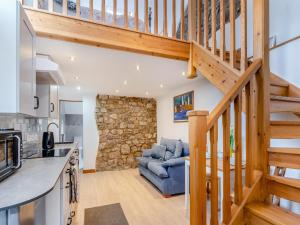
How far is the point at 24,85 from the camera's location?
1.46 metres

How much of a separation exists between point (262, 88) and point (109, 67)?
2.26 meters

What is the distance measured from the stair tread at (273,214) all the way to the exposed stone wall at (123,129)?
14.7 feet

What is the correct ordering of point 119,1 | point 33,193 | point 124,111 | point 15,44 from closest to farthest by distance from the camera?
point 33,193, point 15,44, point 119,1, point 124,111

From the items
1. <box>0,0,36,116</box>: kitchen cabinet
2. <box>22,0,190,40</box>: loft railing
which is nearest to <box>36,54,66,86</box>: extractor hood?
<box>22,0,190,40</box>: loft railing

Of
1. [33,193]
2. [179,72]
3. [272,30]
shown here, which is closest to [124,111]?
[179,72]

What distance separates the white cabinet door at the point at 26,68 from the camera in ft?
4.52

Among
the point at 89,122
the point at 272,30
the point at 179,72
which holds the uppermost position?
the point at 272,30

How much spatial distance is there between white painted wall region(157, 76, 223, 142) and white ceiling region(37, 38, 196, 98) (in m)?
0.35

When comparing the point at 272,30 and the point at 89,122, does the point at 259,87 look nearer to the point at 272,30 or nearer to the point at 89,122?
the point at 272,30

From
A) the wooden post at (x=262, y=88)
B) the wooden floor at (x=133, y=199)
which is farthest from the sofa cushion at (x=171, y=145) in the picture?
the wooden post at (x=262, y=88)

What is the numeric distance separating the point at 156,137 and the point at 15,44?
4.99 m

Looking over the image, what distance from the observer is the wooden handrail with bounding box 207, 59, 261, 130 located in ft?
4.13

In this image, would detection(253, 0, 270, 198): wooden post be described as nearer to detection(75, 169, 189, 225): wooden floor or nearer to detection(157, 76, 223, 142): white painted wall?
detection(75, 169, 189, 225): wooden floor

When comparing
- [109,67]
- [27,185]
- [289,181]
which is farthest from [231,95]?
[109,67]
